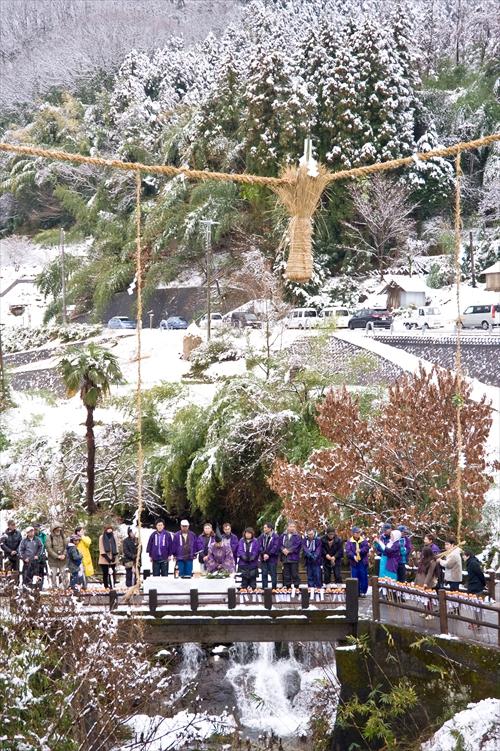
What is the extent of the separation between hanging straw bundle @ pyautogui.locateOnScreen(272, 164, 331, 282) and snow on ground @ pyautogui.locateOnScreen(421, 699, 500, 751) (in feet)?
20.6

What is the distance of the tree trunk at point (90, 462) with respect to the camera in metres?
22.7

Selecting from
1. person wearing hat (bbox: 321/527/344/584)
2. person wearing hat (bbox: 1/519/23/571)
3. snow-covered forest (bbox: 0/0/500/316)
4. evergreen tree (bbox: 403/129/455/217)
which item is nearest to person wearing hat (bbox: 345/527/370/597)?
person wearing hat (bbox: 321/527/344/584)

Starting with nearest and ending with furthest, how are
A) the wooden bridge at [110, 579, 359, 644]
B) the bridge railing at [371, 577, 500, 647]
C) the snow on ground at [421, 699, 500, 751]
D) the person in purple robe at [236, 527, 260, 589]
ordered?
the snow on ground at [421, 699, 500, 751], the bridge railing at [371, 577, 500, 647], the wooden bridge at [110, 579, 359, 644], the person in purple robe at [236, 527, 260, 589]

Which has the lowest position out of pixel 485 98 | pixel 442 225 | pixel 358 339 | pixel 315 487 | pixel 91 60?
pixel 315 487

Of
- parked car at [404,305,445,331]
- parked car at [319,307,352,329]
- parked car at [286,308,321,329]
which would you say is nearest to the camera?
parked car at [286,308,321,329]

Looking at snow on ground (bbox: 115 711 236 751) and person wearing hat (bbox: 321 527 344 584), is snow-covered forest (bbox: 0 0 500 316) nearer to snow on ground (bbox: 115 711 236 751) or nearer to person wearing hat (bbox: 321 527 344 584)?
person wearing hat (bbox: 321 527 344 584)

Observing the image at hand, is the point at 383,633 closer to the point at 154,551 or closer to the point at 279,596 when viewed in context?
the point at 279,596

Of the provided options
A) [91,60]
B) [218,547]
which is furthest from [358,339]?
[91,60]

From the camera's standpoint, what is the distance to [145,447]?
25859 mm

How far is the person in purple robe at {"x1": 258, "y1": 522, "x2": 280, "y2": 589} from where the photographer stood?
582 inches

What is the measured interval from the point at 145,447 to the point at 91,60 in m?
60.9

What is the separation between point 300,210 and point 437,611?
7033mm

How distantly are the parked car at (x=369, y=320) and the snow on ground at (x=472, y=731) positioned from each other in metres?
26.7

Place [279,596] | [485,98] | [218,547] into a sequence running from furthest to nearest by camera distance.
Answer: [485,98], [218,547], [279,596]
